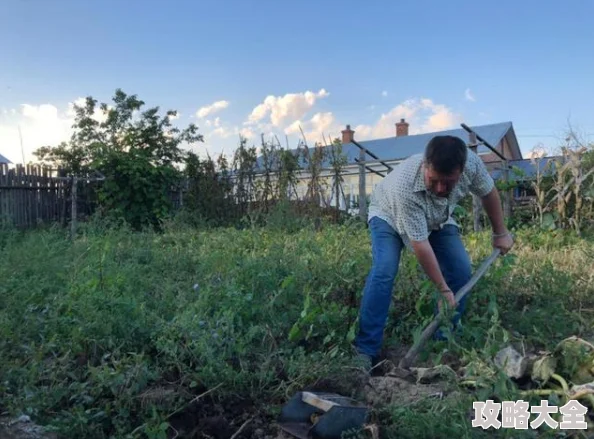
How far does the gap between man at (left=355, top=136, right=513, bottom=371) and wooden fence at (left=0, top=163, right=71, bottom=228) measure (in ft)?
23.4

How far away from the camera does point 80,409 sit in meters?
2.14

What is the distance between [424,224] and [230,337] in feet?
3.84

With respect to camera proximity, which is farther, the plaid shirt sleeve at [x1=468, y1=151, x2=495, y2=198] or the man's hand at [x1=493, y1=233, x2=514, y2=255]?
the man's hand at [x1=493, y1=233, x2=514, y2=255]

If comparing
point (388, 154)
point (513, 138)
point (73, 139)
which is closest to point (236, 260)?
point (73, 139)

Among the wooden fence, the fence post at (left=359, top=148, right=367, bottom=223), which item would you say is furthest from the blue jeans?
the wooden fence

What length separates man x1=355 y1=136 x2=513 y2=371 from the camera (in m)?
2.71

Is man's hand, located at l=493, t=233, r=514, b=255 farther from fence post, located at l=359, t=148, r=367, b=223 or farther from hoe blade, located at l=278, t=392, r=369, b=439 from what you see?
fence post, located at l=359, t=148, r=367, b=223

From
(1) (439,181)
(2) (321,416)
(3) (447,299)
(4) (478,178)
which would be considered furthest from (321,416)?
(4) (478,178)

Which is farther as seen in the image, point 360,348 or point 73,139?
point 73,139

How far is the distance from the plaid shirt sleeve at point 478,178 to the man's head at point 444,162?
335 millimetres

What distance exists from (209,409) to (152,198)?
800 centimetres

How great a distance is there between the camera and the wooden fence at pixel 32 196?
8742mm

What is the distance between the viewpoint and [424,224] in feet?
9.44

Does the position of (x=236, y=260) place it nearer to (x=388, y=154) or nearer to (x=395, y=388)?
(x=395, y=388)
